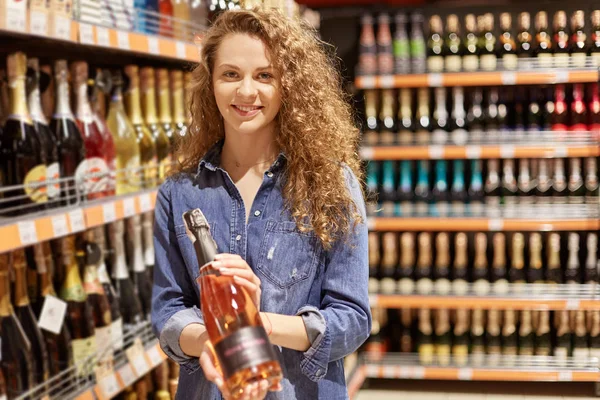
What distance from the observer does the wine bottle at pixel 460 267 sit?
3975 millimetres

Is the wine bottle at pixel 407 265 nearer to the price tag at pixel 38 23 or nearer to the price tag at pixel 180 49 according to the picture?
the price tag at pixel 180 49

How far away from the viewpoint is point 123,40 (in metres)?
2.06

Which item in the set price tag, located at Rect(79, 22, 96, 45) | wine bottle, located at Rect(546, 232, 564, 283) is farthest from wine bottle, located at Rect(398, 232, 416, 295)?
price tag, located at Rect(79, 22, 96, 45)

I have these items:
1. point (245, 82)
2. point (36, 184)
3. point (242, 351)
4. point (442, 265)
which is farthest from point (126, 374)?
point (442, 265)

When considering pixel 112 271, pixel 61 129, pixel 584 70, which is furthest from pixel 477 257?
pixel 61 129

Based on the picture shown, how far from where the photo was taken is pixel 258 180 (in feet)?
4.45

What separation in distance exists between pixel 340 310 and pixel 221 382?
0.33 meters

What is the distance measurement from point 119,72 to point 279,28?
127 cm

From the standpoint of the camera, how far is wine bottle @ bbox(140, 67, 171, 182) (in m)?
2.53

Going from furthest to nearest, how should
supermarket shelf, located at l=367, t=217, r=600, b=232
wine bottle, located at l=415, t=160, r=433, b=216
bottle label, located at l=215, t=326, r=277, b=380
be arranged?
1. wine bottle, located at l=415, t=160, r=433, b=216
2. supermarket shelf, located at l=367, t=217, r=600, b=232
3. bottle label, located at l=215, t=326, r=277, b=380

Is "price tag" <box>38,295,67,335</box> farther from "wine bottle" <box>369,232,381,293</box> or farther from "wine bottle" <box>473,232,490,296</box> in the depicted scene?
"wine bottle" <box>473,232,490,296</box>

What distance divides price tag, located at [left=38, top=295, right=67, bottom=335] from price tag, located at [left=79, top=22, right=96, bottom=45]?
2.23 feet

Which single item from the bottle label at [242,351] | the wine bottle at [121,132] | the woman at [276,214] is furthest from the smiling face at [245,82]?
the wine bottle at [121,132]

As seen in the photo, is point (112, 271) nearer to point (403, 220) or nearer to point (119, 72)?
point (119, 72)
